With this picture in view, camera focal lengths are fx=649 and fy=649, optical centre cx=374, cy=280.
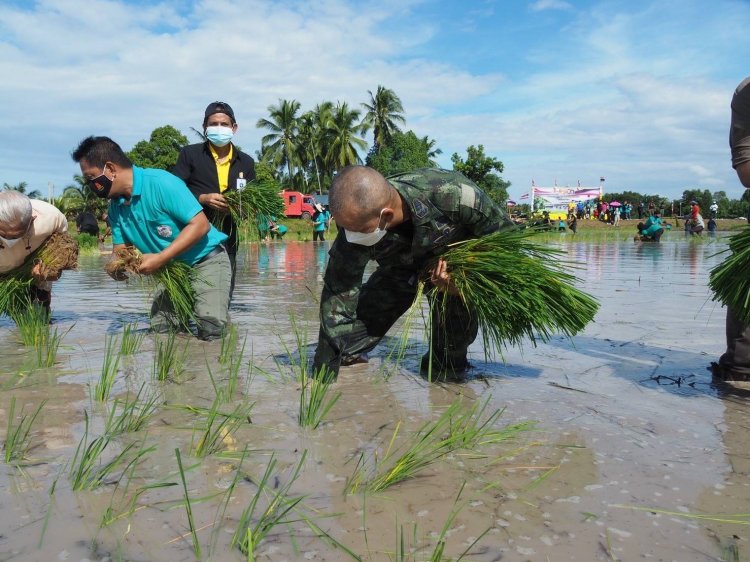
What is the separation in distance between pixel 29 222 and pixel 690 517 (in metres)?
4.37

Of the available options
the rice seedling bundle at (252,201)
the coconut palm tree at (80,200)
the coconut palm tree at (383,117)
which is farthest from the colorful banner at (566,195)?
the rice seedling bundle at (252,201)

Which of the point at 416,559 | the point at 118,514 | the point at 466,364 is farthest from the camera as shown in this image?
the point at 466,364

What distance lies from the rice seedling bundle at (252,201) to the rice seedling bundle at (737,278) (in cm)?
339

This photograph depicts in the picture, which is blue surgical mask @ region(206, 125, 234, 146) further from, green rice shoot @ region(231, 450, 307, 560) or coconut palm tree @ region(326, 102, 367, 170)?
coconut palm tree @ region(326, 102, 367, 170)

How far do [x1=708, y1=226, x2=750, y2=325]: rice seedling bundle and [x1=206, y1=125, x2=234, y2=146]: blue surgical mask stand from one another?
11.7ft

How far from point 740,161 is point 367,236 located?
1.71 meters

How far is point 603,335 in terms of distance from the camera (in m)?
4.52

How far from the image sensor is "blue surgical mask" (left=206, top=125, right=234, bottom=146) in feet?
16.4

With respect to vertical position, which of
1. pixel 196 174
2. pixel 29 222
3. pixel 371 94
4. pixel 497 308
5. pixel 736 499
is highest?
pixel 371 94

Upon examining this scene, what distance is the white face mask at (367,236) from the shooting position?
2838mm

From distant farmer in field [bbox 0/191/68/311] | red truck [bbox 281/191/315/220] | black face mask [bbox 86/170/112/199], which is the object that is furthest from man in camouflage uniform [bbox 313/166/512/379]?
red truck [bbox 281/191/315/220]

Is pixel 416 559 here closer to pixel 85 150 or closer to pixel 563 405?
pixel 563 405

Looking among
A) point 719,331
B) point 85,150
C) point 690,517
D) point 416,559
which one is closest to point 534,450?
point 690,517

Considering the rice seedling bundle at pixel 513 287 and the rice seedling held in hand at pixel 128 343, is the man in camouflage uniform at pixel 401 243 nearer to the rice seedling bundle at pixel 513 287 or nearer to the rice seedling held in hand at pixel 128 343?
the rice seedling bundle at pixel 513 287
